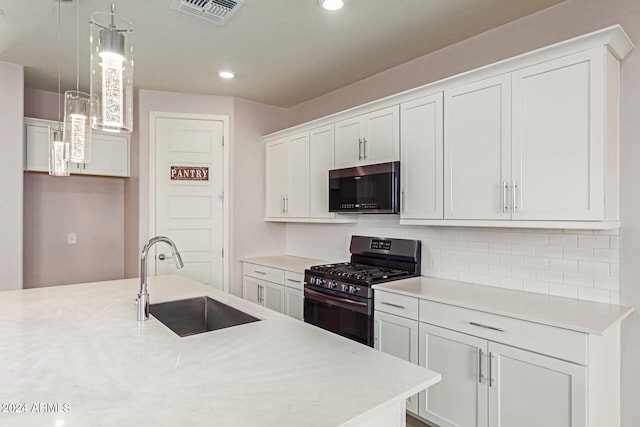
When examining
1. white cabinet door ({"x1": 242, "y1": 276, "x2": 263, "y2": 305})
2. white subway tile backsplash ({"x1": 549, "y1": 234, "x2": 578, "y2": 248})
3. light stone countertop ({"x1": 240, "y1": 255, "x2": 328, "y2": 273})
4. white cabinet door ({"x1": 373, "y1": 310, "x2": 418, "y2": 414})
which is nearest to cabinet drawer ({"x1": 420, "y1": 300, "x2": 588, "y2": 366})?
white cabinet door ({"x1": 373, "y1": 310, "x2": 418, "y2": 414})

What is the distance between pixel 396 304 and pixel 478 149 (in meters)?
1.12

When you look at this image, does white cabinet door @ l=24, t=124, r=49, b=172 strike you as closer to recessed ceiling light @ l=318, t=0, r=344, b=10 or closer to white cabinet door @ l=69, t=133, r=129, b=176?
white cabinet door @ l=69, t=133, r=129, b=176

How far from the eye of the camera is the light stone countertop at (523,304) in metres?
1.78

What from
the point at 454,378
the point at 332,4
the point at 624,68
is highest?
the point at 332,4

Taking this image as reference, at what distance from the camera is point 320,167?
366cm

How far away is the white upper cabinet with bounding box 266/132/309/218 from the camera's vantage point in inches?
153

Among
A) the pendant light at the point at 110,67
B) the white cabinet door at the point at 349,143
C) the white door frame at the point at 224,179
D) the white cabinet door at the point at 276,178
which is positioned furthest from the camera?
the white cabinet door at the point at 276,178

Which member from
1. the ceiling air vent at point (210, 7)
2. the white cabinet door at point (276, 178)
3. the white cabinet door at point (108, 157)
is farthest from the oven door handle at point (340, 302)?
the white cabinet door at point (108, 157)

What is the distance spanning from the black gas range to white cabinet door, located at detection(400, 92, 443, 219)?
429 millimetres

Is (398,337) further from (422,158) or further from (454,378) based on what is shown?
(422,158)

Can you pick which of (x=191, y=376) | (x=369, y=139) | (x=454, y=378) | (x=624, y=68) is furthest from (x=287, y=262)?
(x=624, y=68)

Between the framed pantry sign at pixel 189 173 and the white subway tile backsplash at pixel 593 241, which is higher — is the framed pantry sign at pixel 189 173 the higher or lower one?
the higher one

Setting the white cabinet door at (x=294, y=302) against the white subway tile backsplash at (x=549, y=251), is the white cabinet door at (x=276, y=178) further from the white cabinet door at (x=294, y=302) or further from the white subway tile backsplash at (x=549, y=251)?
the white subway tile backsplash at (x=549, y=251)

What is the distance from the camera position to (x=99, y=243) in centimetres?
442
